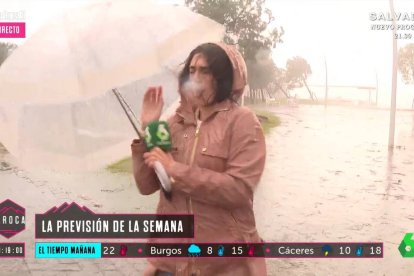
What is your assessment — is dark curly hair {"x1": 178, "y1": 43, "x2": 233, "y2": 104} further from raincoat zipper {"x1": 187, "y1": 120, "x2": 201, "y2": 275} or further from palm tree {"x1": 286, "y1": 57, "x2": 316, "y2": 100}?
palm tree {"x1": 286, "y1": 57, "x2": 316, "y2": 100}

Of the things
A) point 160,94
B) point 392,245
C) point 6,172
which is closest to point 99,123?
point 160,94

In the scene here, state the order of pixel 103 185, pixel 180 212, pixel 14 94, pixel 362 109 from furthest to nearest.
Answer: pixel 103 185
pixel 362 109
pixel 14 94
pixel 180 212

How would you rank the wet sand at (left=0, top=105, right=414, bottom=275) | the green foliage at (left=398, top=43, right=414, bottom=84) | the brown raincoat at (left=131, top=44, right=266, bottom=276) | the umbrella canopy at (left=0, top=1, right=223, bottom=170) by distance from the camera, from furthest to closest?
the wet sand at (left=0, top=105, right=414, bottom=275), the green foliage at (left=398, top=43, right=414, bottom=84), the umbrella canopy at (left=0, top=1, right=223, bottom=170), the brown raincoat at (left=131, top=44, right=266, bottom=276)

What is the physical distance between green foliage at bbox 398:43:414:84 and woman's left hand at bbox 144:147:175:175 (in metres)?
1.52

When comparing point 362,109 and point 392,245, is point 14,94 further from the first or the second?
point 392,245

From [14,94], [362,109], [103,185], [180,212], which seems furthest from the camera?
[103,185]

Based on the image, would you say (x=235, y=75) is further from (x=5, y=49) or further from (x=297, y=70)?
(x=5, y=49)

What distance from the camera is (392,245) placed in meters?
2.31

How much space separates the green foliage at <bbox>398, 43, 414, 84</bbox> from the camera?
2208 mm

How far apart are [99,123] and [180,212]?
2.03 feet

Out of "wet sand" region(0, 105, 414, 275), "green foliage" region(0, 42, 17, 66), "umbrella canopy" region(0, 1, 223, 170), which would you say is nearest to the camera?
"umbrella canopy" region(0, 1, 223, 170)

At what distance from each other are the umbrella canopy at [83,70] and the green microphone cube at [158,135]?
42 centimetres

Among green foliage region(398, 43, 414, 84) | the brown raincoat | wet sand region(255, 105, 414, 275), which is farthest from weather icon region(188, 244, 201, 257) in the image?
green foliage region(398, 43, 414, 84)

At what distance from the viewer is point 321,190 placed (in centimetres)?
240
